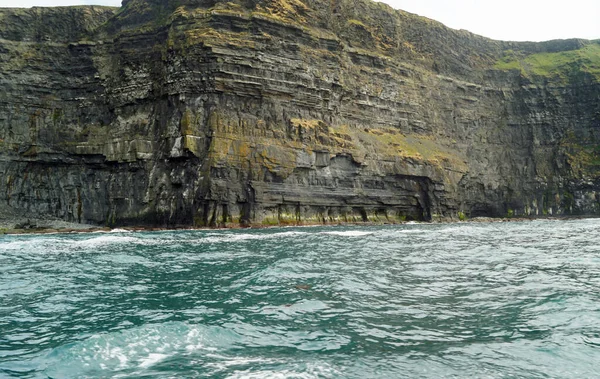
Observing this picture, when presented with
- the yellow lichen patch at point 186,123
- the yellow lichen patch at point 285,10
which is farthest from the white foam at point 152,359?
the yellow lichen patch at point 285,10

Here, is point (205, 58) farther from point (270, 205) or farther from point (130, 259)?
point (130, 259)

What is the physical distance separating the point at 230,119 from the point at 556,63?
88161 millimetres

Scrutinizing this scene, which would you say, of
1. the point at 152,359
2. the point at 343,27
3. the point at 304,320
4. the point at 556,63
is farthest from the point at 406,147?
the point at 152,359

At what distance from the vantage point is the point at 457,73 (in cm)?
9719

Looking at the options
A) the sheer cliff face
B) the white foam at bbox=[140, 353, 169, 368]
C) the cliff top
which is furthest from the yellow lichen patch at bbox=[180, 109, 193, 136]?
the white foam at bbox=[140, 353, 169, 368]

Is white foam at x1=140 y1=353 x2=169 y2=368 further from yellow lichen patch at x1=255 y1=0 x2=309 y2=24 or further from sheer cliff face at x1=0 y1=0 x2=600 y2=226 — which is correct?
yellow lichen patch at x1=255 y1=0 x2=309 y2=24

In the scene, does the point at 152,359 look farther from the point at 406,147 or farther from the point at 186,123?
the point at 406,147

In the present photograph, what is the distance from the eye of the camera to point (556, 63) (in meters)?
110

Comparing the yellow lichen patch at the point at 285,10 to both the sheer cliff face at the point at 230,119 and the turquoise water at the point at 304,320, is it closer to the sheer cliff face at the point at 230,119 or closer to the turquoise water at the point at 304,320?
the sheer cliff face at the point at 230,119

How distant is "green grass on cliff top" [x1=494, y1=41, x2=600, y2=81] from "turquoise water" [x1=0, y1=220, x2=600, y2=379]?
102m

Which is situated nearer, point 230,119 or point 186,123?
point 186,123

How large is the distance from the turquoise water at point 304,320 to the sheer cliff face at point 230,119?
42388 mm

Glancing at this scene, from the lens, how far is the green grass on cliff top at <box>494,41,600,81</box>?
104438 mm

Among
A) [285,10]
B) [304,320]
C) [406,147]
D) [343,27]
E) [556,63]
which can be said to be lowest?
[304,320]
